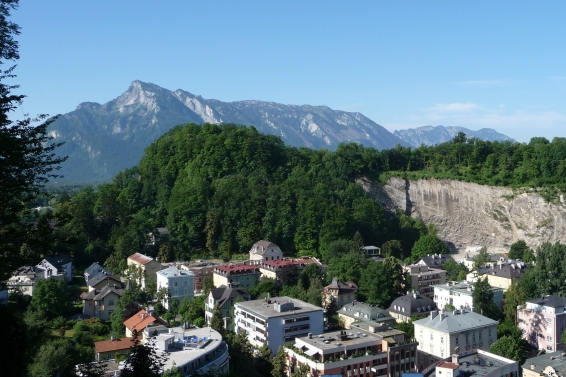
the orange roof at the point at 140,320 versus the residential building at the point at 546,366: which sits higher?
the orange roof at the point at 140,320

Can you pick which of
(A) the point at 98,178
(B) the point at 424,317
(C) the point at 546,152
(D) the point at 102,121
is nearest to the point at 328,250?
(B) the point at 424,317

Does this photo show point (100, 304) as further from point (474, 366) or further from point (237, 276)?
point (474, 366)

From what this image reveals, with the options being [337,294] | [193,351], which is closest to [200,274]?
[337,294]

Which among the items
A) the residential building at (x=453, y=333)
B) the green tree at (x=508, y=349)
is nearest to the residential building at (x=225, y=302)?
the residential building at (x=453, y=333)

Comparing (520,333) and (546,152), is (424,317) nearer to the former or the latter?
(520,333)

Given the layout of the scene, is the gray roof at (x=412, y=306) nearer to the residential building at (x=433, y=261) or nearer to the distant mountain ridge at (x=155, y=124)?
the residential building at (x=433, y=261)

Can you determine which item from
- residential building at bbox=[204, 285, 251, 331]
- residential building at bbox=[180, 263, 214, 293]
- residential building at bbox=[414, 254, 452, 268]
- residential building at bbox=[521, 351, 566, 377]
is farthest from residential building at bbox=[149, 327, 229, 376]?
residential building at bbox=[414, 254, 452, 268]

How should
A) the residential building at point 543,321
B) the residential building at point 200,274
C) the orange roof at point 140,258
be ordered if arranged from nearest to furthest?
the residential building at point 543,321 < the residential building at point 200,274 < the orange roof at point 140,258
